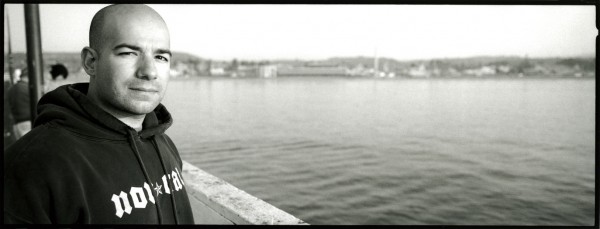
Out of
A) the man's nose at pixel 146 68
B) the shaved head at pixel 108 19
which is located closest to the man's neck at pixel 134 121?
the man's nose at pixel 146 68

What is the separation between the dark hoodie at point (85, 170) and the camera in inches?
53.2

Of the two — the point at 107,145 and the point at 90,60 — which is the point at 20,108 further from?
the point at 107,145

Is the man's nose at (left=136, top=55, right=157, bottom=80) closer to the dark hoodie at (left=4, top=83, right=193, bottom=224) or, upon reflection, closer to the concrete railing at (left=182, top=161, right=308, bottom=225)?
the dark hoodie at (left=4, top=83, right=193, bottom=224)

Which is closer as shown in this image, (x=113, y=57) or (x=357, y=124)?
(x=113, y=57)

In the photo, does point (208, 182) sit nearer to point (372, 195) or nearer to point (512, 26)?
→ point (512, 26)

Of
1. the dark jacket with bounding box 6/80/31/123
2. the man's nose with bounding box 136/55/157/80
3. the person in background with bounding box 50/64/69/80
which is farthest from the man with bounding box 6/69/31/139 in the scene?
the man's nose with bounding box 136/55/157/80

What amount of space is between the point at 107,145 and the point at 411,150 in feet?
16.9

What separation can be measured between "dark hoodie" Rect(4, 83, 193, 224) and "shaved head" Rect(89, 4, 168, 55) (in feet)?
0.60

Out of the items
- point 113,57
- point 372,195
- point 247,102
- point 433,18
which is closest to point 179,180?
point 113,57

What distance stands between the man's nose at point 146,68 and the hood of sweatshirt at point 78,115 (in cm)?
18

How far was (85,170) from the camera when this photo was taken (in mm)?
1438

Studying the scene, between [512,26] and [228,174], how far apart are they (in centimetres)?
422

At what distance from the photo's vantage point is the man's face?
1.60m

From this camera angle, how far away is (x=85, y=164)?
56.7 inches
